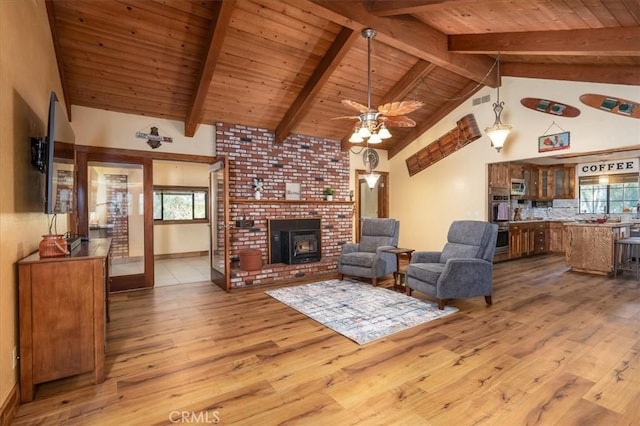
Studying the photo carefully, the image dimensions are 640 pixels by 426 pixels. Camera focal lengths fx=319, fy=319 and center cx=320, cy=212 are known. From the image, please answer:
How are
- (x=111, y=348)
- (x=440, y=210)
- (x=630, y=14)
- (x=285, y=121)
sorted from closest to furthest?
(x=111, y=348) < (x=630, y=14) < (x=285, y=121) < (x=440, y=210)

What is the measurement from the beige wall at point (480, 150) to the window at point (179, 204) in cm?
503

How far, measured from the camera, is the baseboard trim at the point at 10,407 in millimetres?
1840

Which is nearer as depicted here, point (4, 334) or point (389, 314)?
point (4, 334)

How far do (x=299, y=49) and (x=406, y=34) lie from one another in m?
1.43

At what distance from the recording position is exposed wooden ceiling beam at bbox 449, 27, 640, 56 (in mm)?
3420

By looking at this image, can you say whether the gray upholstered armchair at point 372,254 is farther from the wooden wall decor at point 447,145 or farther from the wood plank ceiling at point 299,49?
the wooden wall decor at point 447,145

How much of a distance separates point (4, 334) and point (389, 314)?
10.7ft

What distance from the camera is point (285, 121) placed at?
18.8 feet

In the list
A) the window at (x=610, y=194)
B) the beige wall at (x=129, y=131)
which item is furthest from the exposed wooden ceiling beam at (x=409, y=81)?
the window at (x=610, y=194)

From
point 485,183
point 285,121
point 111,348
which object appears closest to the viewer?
point 111,348

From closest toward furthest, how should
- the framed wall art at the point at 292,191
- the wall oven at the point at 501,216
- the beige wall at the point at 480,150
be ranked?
the beige wall at the point at 480,150 → the framed wall art at the point at 292,191 → the wall oven at the point at 501,216

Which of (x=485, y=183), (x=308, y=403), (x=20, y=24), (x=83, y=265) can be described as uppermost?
(x=20, y=24)

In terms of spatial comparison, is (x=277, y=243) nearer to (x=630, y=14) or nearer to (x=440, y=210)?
(x=440, y=210)

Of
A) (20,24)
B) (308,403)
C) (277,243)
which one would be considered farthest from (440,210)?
(20,24)
